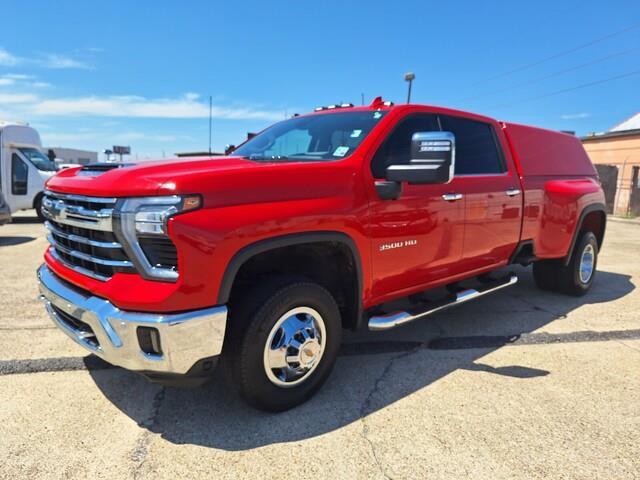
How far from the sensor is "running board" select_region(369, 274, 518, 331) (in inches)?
123

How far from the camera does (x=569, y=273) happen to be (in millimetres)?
5438

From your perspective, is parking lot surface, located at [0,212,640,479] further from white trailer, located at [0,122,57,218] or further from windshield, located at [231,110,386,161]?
white trailer, located at [0,122,57,218]

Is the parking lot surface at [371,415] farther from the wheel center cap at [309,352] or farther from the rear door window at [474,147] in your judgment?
the rear door window at [474,147]

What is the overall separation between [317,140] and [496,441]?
2.44m

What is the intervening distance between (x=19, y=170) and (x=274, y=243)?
12972 millimetres

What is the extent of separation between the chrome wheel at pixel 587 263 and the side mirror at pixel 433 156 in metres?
3.66

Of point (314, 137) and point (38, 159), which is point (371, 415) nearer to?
point (314, 137)

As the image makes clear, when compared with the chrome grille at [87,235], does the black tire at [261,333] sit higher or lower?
lower

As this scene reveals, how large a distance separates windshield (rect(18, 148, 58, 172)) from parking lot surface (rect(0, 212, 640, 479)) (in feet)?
34.3

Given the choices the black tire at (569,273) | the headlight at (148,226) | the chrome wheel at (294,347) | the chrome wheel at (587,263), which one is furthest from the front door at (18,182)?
the chrome wheel at (587,263)

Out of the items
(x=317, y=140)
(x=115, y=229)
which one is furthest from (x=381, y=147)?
(x=115, y=229)

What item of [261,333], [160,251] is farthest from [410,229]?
[160,251]

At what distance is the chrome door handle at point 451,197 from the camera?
3551 mm

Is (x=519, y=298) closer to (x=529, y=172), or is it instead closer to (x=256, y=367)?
(x=529, y=172)
